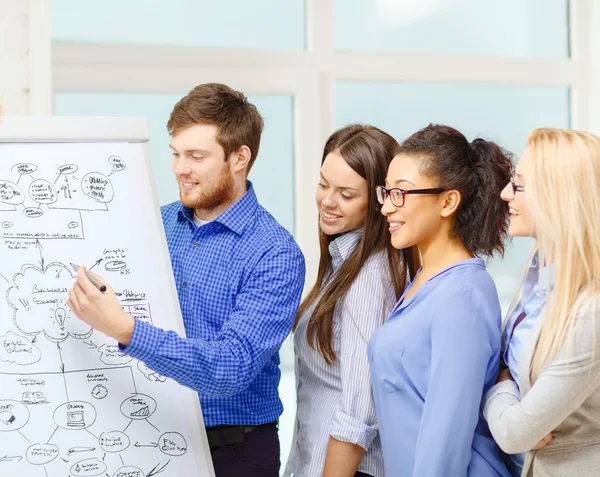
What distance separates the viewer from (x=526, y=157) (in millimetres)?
1534

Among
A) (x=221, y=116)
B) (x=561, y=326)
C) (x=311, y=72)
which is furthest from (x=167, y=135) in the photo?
(x=561, y=326)

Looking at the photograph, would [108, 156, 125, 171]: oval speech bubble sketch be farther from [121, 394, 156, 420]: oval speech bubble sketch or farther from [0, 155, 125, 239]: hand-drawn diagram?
[121, 394, 156, 420]: oval speech bubble sketch

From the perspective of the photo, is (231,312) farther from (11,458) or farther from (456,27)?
(456,27)

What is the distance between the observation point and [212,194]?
6.12ft

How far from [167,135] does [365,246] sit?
1663 millimetres

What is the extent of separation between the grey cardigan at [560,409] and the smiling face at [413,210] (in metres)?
0.34

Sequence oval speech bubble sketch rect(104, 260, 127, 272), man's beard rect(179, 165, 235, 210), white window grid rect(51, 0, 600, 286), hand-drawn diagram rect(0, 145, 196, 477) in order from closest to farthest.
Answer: hand-drawn diagram rect(0, 145, 196, 477)
oval speech bubble sketch rect(104, 260, 127, 272)
man's beard rect(179, 165, 235, 210)
white window grid rect(51, 0, 600, 286)

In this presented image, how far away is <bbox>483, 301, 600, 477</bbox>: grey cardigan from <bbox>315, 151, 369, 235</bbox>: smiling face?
0.56 m

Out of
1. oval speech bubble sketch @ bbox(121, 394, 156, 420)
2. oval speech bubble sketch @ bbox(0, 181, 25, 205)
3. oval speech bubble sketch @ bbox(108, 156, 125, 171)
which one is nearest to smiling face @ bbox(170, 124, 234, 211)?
oval speech bubble sketch @ bbox(108, 156, 125, 171)

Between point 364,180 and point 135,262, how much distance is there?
0.58 metres

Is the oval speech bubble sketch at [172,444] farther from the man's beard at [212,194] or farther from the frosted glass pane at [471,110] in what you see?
the frosted glass pane at [471,110]

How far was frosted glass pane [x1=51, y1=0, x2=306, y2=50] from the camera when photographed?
3.19 meters

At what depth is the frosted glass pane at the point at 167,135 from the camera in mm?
3201

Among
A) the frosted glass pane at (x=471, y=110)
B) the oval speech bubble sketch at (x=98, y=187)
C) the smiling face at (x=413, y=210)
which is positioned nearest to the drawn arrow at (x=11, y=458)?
the oval speech bubble sketch at (x=98, y=187)
